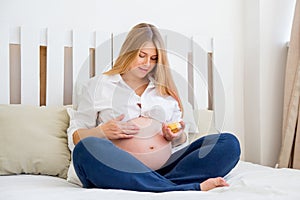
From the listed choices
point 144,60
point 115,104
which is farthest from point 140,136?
point 144,60

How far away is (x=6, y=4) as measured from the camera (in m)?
1.68

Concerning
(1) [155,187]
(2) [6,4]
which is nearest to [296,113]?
(1) [155,187]

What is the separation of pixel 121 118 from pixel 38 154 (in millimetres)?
340

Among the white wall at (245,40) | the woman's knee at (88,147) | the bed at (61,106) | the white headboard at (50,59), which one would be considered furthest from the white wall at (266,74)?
the woman's knee at (88,147)

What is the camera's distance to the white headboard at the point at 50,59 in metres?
1.65

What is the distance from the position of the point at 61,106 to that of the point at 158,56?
1.64 ft

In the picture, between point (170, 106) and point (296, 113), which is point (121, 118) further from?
point (296, 113)

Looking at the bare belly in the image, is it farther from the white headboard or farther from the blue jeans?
the white headboard

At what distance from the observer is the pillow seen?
53.4 inches

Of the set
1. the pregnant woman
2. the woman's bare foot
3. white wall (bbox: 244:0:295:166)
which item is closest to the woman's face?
the pregnant woman

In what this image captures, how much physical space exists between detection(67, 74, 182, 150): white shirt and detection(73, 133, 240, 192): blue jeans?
0.23 m

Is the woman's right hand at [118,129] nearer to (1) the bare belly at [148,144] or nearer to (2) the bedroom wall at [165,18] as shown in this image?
(1) the bare belly at [148,144]

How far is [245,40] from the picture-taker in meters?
2.21

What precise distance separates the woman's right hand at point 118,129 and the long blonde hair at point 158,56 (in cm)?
22
